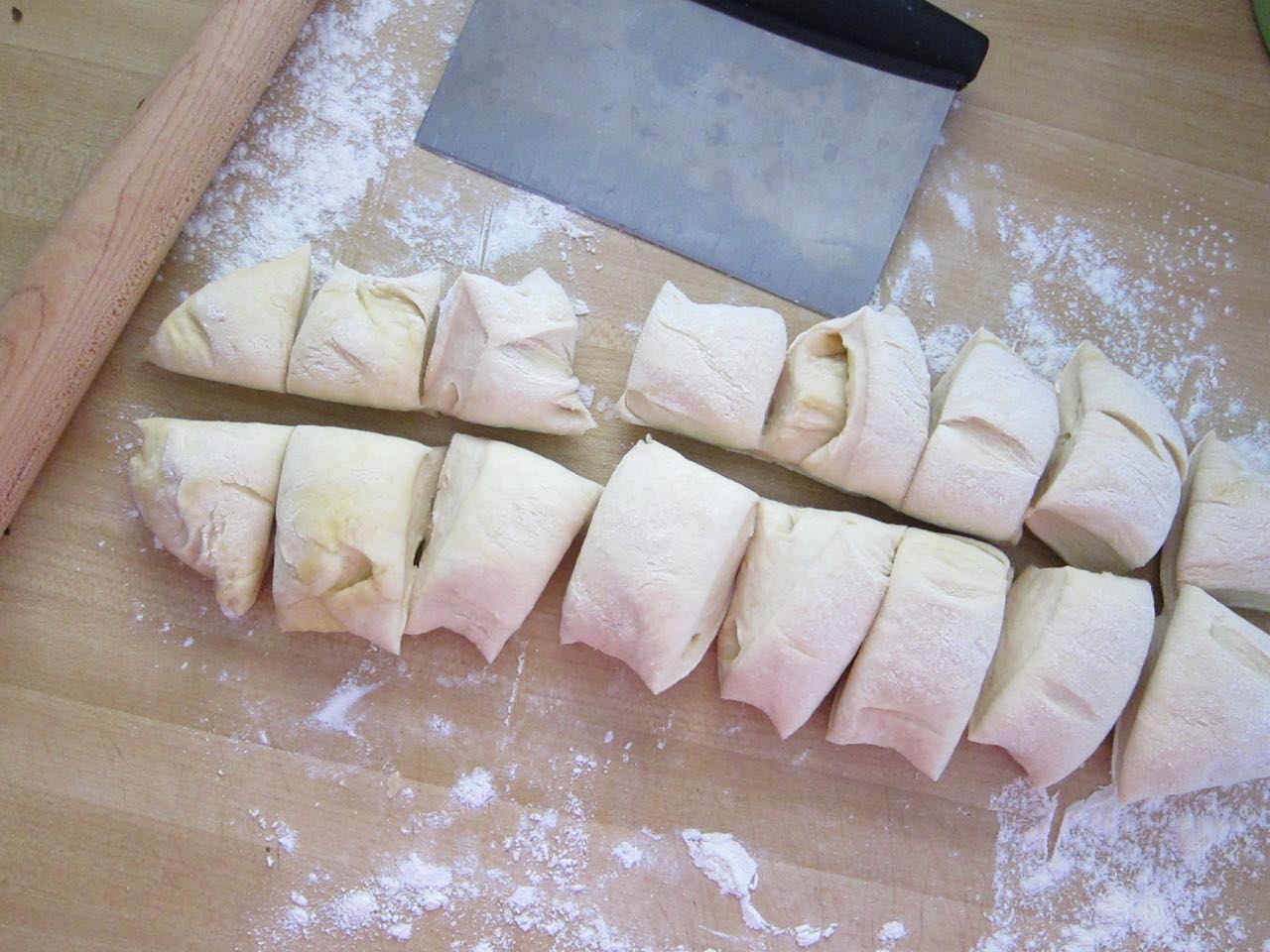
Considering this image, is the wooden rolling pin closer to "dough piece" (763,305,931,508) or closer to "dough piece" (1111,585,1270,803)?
"dough piece" (763,305,931,508)

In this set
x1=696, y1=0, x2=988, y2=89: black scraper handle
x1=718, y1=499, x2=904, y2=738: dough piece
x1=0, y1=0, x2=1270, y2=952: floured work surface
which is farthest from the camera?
x1=696, y1=0, x2=988, y2=89: black scraper handle

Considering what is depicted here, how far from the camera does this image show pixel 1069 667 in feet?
5.65

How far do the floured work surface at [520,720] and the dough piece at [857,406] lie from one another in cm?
16

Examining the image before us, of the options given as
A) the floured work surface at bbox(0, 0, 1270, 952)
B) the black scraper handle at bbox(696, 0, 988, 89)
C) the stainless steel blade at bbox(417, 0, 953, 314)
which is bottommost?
the floured work surface at bbox(0, 0, 1270, 952)

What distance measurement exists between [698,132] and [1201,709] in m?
1.50

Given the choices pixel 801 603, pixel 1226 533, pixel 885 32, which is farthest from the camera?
pixel 885 32

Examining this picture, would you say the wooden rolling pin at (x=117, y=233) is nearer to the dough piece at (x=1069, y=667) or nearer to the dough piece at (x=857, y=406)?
the dough piece at (x=857, y=406)

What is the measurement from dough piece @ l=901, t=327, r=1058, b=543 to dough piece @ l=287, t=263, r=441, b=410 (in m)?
0.98

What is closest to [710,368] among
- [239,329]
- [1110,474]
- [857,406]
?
[857,406]

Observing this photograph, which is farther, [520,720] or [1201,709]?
[520,720]

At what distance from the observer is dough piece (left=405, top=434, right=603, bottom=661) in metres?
1.70

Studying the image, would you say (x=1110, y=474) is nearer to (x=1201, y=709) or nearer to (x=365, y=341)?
(x=1201, y=709)

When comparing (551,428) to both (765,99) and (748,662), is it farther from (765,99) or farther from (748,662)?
(765,99)

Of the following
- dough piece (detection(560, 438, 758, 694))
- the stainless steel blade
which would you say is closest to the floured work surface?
the stainless steel blade
